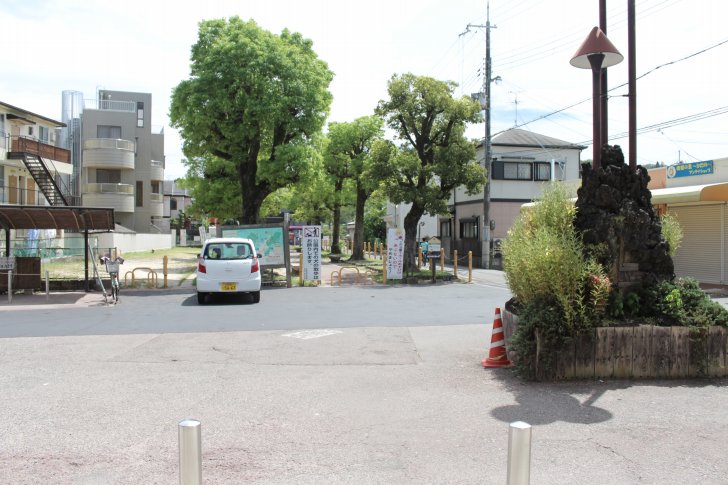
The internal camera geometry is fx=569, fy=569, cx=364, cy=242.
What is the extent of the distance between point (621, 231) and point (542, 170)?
26761 mm

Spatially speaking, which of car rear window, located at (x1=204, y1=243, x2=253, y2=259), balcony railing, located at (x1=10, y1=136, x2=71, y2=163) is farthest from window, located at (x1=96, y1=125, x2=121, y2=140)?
car rear window, located at (x1=204, y1=243, x2=253, y2=259)

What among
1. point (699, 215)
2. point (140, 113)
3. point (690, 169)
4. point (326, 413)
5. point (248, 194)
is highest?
point (140, 113)

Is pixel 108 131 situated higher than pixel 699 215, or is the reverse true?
pixel 108 131

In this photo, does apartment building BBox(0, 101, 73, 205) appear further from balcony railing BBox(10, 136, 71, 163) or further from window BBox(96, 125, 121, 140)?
window BBox(96, 125, 121, 140)

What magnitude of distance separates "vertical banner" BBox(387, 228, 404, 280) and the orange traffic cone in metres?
13.8

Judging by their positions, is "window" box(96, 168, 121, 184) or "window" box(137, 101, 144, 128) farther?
"window" box(137, 101, 144, 128)

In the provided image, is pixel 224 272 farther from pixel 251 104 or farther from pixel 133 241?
pixel 133 241

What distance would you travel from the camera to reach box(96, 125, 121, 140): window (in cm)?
4325

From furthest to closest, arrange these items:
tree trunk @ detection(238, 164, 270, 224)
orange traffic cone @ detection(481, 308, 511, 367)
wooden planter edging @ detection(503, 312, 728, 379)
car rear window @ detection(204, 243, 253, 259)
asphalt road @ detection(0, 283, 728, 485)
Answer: tree trunk @ detection(238, 164, 270, 224) → car rear window @ detection(204, 243, 253, 259) → orange traffic cone @ detection(481, 308, 511, 367) → wooden planter edging @ detection(503, 312, 728, 379) → asphalt road @ detection(0, 283, 728, 485)

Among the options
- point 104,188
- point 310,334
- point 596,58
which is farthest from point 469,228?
point 596,58

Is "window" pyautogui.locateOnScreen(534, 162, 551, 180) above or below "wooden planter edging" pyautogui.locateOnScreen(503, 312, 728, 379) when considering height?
above

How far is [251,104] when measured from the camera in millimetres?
20172

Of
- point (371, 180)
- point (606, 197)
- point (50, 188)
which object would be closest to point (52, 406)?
point (606, 197)

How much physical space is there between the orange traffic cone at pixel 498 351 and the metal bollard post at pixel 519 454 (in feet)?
16.8
